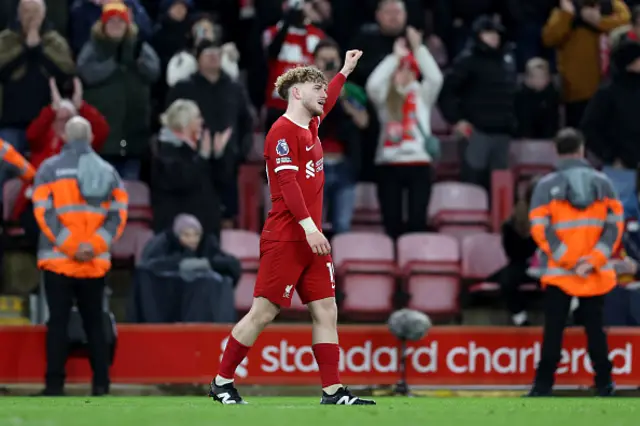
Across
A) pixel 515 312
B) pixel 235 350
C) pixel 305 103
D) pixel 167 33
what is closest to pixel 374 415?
pixel 235 350

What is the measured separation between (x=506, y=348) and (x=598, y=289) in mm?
971

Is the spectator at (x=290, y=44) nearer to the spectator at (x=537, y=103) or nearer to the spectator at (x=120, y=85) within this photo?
the spectator at (x=120, y=85)

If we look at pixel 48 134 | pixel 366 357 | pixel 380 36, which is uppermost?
pixel 380 36

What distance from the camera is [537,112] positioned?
1517 centimetres

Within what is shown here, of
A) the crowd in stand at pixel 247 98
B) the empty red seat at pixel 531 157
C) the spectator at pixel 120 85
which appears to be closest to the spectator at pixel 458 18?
the crowd in stand at pixel 247 98

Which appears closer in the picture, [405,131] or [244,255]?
[244,255]

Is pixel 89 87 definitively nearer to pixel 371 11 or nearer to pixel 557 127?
pixel 371 11

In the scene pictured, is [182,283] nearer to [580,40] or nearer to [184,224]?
[184,224]

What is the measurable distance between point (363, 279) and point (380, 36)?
2535mm

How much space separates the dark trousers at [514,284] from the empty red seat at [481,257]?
411 millimetres

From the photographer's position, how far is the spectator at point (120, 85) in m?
13.7

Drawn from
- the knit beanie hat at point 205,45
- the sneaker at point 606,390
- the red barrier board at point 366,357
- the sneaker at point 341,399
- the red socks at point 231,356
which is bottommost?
the sneaker at point 606,390

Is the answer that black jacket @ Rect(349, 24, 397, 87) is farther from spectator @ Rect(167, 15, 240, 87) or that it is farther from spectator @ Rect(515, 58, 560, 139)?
spectator @ Rect(515, 58, 560, 139)

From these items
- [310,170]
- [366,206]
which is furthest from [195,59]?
[310,170]
